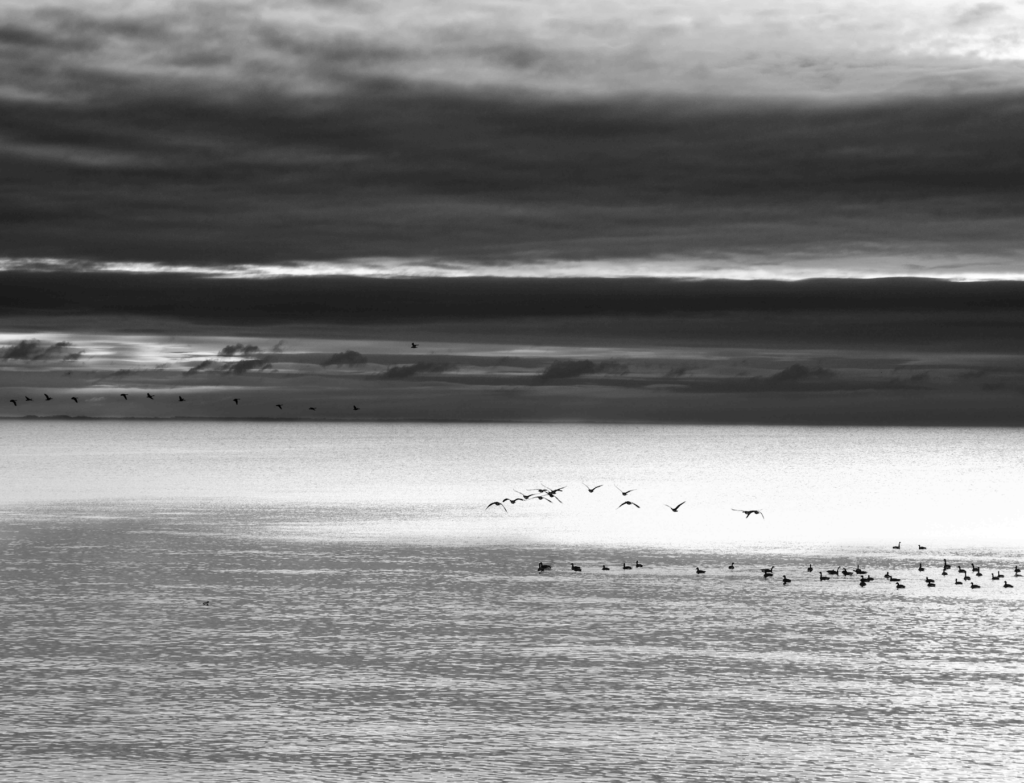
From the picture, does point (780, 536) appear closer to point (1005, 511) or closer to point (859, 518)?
point (859, 518)

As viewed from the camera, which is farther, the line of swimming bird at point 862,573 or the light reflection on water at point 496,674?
the line of swimming bird at point 862,573

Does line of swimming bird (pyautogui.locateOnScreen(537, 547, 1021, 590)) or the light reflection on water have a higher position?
line of swimming bird (pyautogui.locateOnScreen(537, 547, 1021, 590))

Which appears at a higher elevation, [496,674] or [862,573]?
[862,573]

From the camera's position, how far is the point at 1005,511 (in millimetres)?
160500

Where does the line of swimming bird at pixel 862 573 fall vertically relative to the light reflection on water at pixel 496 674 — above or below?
above

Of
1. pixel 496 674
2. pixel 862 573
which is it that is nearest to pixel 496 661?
pixel 496 674

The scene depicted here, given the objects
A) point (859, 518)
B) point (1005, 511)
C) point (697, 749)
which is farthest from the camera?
point (1005, 511)

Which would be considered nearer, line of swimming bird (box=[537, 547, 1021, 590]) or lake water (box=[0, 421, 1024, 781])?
lake water (box=[0, 421, 1024, 781])

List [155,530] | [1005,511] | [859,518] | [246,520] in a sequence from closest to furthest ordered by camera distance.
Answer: [155,530]
[246,520]
[859,518]
[1005,511]

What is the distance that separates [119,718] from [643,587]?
4160 centimetres

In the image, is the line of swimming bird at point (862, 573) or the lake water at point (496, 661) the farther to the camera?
the line of swimming bird at point (862, 573)

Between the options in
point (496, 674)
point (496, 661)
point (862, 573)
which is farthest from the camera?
point (862, 573)

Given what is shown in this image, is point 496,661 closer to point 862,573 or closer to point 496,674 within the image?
point 496,674

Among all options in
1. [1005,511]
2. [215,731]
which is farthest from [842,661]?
[1005,511]
